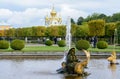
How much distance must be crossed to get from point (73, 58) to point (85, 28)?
158 feet

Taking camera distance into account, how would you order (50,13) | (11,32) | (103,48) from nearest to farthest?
(103,48), (11,32), (50,13)

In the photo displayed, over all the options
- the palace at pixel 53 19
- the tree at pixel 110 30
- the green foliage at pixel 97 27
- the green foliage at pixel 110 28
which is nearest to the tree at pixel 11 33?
the palace at pixel 53 19

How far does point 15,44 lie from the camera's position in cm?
3369

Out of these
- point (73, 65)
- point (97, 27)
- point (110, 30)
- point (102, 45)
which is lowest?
point (73, 65)

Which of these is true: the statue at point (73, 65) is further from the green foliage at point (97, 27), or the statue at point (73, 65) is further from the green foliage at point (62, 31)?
the green foliage at point (62, 31)

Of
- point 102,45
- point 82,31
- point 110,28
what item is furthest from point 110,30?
point 102,45

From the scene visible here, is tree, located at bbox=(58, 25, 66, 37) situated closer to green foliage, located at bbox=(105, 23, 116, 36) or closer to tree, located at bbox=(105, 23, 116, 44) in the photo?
tree, located at bbox=(105, 23, 116, 44)

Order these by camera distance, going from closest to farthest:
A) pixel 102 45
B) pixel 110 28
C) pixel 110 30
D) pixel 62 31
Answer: pixel 102 45 → pixel 110 28 → pixel 110 30 → pixel 62 31

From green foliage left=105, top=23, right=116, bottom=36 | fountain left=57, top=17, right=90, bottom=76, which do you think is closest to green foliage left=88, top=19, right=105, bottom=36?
green foliage left=105, top=23, right=116, bottom=36

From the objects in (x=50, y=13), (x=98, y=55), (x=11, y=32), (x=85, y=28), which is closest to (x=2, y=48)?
(x=98, y=55)

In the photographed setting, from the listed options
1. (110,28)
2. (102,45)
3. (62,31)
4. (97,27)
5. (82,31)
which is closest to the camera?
(102,45)

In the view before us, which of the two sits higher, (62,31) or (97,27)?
(97,27)

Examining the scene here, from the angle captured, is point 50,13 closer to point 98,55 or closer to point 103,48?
point 103,48

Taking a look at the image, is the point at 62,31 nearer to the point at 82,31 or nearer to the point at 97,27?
the point at 82,31
